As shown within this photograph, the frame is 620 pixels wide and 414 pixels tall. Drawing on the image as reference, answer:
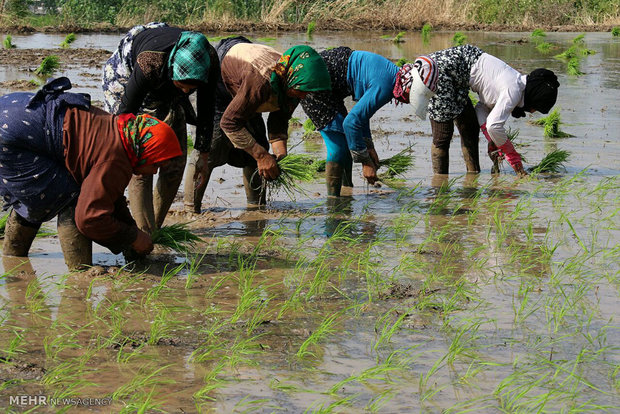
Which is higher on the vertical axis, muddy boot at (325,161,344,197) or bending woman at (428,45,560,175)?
bending woman at (428,45,560,175)

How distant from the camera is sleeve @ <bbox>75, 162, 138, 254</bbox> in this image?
3.81 meters

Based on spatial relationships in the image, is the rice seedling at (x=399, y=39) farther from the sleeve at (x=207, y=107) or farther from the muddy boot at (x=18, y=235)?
the muddy boot at (x=18, y=235)

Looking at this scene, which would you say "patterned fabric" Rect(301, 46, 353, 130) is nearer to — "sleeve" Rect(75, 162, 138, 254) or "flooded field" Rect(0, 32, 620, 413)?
"flooded field" Rect(0, 32, 620, 413)

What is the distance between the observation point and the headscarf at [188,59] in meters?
4.38

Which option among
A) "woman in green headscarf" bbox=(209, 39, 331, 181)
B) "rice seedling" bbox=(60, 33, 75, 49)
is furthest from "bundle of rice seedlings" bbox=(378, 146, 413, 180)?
"rice seedling" bbox=(60, 33, 75, 49)

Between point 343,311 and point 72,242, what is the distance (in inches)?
54.6

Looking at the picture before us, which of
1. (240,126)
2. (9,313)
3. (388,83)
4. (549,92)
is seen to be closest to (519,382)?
(9,313)

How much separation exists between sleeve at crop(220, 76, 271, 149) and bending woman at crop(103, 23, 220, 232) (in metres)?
0.12

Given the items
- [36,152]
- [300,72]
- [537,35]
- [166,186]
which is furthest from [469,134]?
[537,35]

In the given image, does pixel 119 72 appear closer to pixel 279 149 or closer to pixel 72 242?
pixel 72 242

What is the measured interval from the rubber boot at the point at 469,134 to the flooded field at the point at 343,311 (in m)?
0.54

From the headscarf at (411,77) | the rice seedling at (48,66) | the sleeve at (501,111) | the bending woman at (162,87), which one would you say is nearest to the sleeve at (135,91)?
the bending woman at (162,87)

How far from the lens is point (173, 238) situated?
4473mm

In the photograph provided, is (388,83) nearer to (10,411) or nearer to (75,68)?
(10,411)
